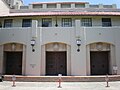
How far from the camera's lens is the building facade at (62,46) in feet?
71.7

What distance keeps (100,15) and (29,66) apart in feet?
34.3

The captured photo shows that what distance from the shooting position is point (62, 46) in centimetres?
2288

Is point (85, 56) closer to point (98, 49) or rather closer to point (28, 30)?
point (98, 49)

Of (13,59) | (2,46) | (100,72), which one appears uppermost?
(2,46)

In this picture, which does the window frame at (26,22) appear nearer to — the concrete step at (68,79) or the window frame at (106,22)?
the concrete step at (68,79)

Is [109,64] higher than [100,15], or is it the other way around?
[100,15]

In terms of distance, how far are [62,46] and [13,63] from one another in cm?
659

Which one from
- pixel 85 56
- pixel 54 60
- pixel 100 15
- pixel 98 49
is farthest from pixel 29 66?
pixel 100 15

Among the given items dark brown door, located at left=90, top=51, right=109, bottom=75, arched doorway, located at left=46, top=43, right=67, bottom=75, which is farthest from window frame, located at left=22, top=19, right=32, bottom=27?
dark brown door, located at left=90, top=51, right=109, bottom=75

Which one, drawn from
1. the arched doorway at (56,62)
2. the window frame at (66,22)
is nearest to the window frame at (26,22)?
the window frame at (66,22)

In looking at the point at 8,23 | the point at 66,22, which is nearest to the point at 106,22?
the point at 66,22

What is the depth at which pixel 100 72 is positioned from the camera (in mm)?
23672

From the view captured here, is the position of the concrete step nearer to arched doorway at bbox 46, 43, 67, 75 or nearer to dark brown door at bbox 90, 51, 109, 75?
dark brown door at bbox 90, 51, 109, 75

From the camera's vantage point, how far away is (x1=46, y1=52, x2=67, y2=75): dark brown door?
23.7m
